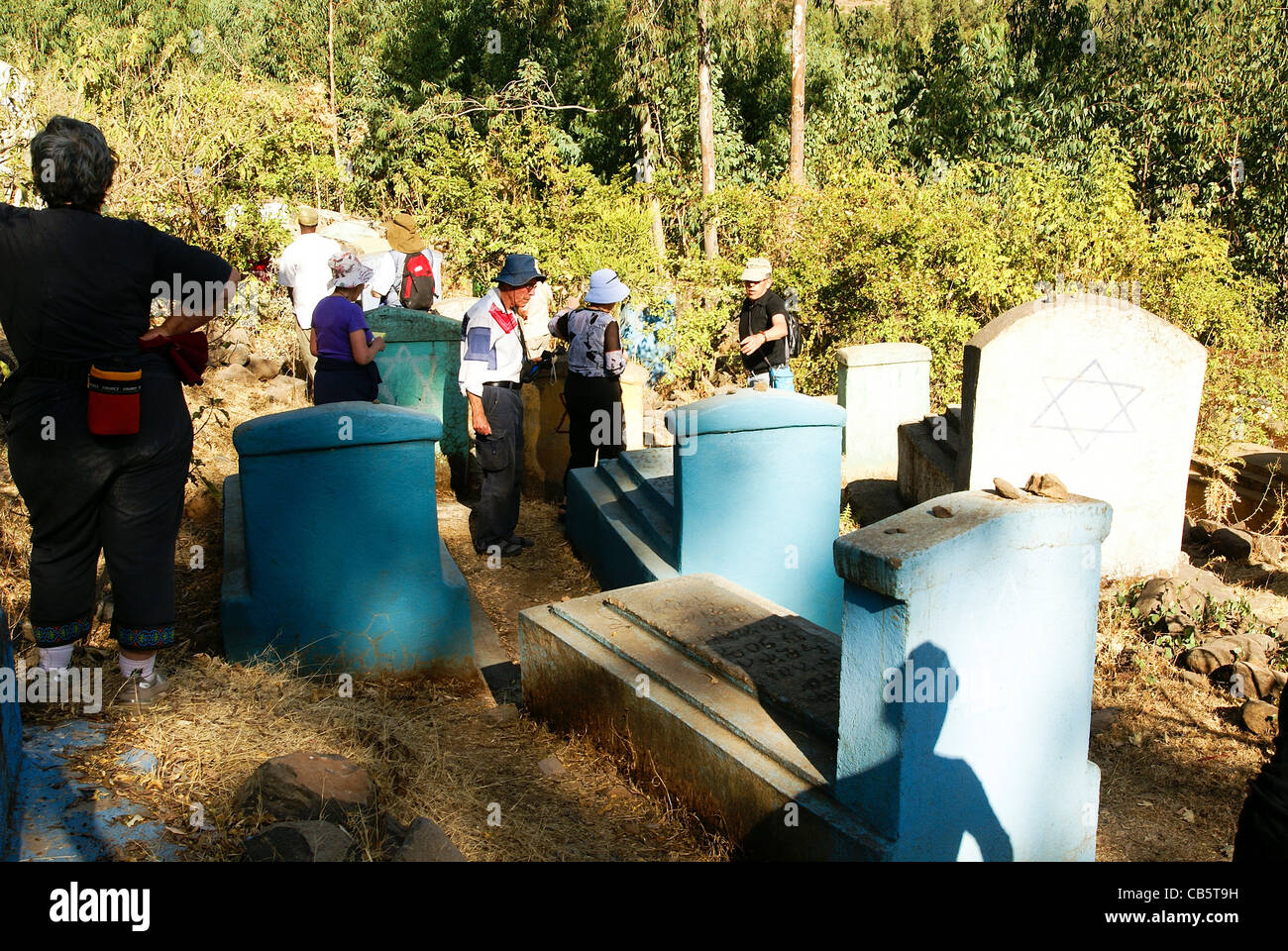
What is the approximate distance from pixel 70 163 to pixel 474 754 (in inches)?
100

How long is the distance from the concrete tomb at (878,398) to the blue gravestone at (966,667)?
5980 millimetres

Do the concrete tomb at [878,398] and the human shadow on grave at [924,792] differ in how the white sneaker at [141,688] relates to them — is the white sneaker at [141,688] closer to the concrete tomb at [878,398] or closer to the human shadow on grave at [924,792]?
the human shadow on grave at [924,792]

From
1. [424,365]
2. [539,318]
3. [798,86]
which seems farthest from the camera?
[798,86]

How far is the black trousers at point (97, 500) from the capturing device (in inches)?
132

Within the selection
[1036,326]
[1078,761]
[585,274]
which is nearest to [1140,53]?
[585,274]

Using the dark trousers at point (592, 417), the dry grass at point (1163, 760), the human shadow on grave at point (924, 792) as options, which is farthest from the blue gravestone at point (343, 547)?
the dry grass at point (1163, 760)

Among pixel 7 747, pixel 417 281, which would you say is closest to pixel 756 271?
pixel 417 281

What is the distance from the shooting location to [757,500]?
5.62 metres

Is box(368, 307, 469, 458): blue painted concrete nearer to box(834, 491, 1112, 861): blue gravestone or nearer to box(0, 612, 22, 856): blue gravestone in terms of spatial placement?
box(0, 612, 22, 856): blue gravestone

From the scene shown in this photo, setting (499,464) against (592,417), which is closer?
(499,464)

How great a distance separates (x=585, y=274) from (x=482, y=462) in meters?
6.78

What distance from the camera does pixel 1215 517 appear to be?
805 cm
